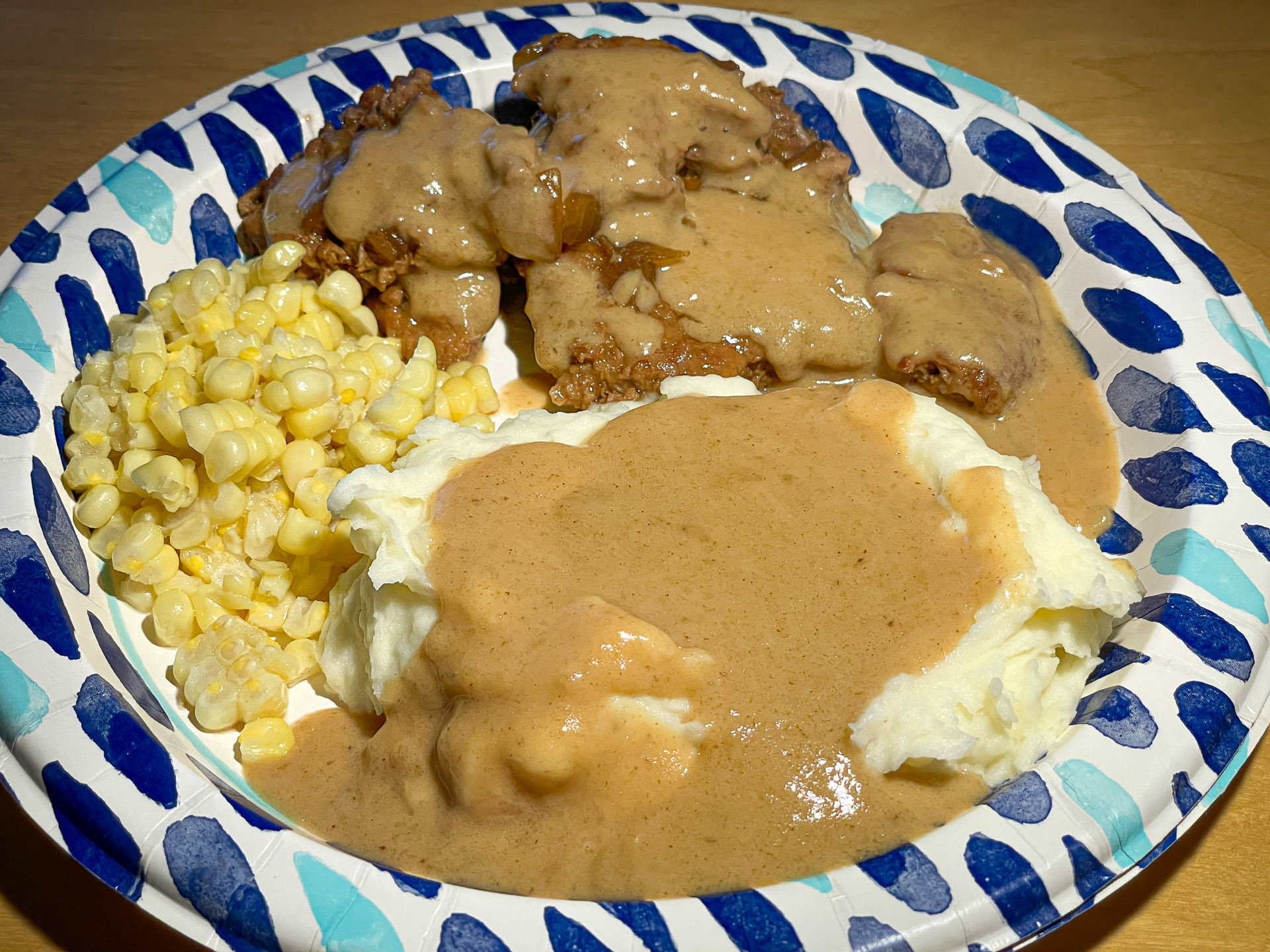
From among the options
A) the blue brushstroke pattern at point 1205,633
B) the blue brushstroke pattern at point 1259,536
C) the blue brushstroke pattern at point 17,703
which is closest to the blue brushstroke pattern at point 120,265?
the blue brushstroke pattern at point 17,703

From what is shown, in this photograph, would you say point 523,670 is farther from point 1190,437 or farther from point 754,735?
point 1190,437

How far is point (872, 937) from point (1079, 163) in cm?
375

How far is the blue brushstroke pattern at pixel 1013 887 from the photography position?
9.32ft

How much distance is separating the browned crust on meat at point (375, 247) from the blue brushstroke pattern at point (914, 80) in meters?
2.22

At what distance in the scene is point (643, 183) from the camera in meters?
4.35

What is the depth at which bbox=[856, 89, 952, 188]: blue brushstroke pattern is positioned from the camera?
205 inches

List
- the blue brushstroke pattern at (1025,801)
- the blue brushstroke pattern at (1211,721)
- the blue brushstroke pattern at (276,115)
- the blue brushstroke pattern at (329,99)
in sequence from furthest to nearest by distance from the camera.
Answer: the blue brushstroke pattern at (329,99) < the blue brushstroke pattern at (276,115) < the blue brushstroke pattern at (1211,721) < the blue brushstroke pattern at (1025,801)

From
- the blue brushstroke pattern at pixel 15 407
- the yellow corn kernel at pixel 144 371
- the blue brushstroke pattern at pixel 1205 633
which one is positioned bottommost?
the blue brushstroke pattern at pixel 1205 633

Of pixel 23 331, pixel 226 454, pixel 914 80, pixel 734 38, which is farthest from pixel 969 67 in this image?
Answer: pixel 23 331

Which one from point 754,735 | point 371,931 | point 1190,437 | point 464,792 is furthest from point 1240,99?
point 371,931

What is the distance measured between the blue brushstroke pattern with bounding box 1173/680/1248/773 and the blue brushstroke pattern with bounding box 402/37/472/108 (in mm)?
4015

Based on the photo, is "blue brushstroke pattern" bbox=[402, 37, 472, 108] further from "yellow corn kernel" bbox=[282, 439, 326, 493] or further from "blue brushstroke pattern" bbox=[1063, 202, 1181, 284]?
"blue brushstroke pattern" bbox=[1063, 202, 1181, 284]

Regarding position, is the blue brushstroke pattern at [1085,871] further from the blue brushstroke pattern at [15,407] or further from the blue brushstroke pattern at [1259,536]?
the blue brushstroke pattern at [15,407]

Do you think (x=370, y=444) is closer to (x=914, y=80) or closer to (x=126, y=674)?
(x=126, y=674)
